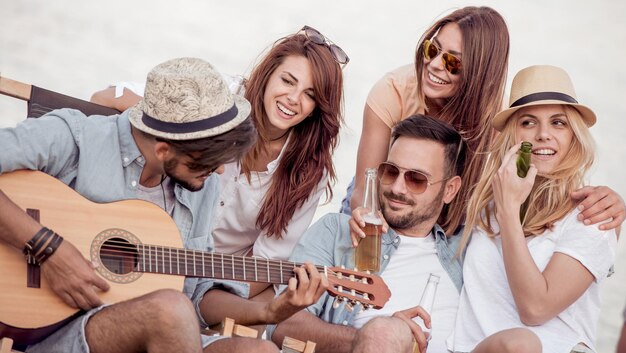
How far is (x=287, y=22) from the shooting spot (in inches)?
352

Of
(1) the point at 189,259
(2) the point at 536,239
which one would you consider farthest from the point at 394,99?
(1) the point at 189,259

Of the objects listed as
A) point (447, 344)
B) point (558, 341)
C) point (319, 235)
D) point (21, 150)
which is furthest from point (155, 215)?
point (558, 341)

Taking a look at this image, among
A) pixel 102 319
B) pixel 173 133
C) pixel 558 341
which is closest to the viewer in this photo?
pixel 102 319

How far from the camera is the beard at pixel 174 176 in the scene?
371cm

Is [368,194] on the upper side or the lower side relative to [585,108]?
lower

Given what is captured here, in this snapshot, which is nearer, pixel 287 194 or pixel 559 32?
pixel 287 194

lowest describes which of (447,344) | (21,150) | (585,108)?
(447,344)

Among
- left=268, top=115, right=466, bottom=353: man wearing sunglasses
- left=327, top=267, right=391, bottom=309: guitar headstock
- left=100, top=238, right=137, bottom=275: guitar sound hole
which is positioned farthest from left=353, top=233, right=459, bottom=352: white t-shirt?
left=100, top=238, right=137, bottom=275: guitar sound hole

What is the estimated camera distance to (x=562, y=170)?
4.34 meters

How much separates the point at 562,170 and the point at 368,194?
0.87 metres

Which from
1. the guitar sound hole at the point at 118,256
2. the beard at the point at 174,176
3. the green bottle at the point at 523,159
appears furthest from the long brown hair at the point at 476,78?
the guitar sound hole at the point at 118,256

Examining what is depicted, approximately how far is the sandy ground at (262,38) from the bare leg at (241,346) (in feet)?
16.4

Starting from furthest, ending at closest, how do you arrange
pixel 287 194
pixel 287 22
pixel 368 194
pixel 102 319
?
pixel 287 22, pixel 287 194, pixel 368 194, pixel 102 319

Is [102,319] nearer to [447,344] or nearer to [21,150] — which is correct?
[21,150]
